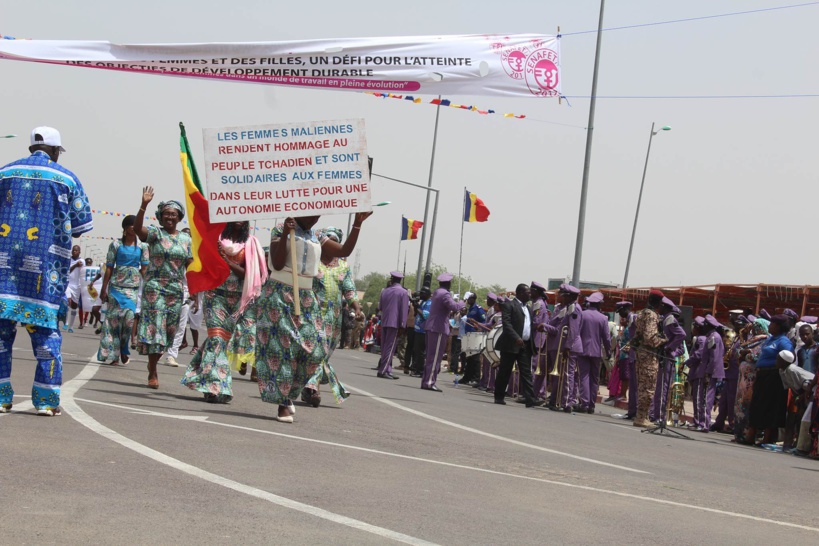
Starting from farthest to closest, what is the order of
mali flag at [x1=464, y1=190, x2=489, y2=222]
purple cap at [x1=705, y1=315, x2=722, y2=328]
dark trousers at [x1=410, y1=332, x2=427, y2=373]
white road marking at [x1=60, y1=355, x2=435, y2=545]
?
1. mali flag at [x1=464, y1=190, x2=489, y2=222]
2. dark trousers at [x1=410, y1=332, x2=427, y2=373]
3. purple cap at [x1=705, y1=315, x2=722, y2=328]
4. white road marking at [x1=60, y1=355, x2=435, y2=545]

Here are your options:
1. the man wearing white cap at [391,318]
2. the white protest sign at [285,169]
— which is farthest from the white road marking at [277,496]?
the man wearing white cap at [391,318]

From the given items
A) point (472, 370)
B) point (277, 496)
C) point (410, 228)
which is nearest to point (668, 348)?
point (472, 370)

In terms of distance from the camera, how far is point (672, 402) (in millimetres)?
17938

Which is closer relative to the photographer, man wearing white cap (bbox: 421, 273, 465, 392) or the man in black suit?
the man in black suit

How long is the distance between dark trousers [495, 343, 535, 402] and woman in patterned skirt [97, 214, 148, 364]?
6.40 m

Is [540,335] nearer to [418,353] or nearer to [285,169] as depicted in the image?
[418,353]

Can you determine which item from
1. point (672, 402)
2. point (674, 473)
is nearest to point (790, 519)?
point (674, 473)

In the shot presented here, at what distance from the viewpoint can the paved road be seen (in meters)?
5.58

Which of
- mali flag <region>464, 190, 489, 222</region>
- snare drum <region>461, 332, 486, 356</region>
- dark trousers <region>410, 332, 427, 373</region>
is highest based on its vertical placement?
mali flag <region>464, 190, 489, 222</region>

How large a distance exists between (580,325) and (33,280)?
12.5m

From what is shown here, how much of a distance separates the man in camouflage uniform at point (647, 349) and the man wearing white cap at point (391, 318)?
23.7ft

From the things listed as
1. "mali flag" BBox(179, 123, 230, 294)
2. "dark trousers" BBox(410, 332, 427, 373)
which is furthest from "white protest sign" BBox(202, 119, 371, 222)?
"dark trousers" BBox(410, 332, 427, 373)

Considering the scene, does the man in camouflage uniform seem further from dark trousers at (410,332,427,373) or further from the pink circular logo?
dark trousers at (410,332,427,373)

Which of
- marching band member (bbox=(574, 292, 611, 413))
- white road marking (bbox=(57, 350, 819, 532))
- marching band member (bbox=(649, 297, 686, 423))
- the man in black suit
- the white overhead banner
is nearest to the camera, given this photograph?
white road marking (bbox=(57, 350, 819, 532))
